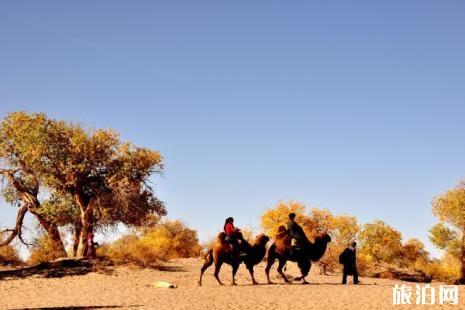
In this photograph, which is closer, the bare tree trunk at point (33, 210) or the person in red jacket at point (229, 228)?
the person in red jacket at point (229, 228)

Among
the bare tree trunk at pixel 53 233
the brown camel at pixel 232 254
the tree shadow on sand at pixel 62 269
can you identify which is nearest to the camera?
the brown camel at pixel 232 254

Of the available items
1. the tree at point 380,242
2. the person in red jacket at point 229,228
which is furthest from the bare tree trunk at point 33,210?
the tree at point 380,242

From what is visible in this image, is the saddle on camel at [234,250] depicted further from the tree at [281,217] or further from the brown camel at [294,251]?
the tree at [281,217]

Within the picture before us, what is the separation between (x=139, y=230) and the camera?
38.0m

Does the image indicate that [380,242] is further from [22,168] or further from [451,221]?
[22,168]

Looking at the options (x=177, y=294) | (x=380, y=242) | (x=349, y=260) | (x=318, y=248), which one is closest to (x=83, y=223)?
(x=177, y=294)

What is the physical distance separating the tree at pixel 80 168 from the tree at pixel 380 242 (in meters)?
39.6

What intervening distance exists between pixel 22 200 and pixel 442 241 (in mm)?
35940

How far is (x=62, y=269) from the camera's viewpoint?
30656 millimetres

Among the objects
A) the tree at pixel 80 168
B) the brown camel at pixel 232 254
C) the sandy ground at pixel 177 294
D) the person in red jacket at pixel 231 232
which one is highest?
the tree at pixel 80 168

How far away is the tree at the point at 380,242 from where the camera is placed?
67062mm

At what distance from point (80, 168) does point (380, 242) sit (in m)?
45.7

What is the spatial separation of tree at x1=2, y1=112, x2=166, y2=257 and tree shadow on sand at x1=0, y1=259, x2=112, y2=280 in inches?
116

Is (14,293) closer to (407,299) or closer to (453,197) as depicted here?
(407,299)
